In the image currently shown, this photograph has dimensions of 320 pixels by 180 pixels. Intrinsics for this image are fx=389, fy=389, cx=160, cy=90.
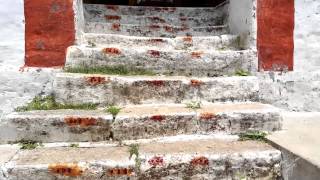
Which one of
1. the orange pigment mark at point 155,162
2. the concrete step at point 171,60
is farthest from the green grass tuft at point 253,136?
the concrete step at point 171,60

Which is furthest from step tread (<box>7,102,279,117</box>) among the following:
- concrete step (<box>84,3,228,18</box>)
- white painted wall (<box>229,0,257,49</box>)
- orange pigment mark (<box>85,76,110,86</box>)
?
concrete step (<box>84,3,228,18</box>)

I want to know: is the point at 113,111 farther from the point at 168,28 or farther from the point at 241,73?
the point at 168,28

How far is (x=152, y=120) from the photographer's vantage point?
2.51 metres

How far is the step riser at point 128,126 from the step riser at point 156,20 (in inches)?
71.3

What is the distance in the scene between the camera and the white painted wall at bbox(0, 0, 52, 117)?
295cm

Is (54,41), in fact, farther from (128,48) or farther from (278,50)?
(278,50)

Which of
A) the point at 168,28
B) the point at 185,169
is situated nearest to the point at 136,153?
the point at 185,169

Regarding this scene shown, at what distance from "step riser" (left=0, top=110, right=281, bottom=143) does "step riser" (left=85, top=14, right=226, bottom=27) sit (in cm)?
181

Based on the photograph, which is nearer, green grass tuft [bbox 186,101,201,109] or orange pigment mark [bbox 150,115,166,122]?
orange pigment mark [bbox 150,115,166,122]

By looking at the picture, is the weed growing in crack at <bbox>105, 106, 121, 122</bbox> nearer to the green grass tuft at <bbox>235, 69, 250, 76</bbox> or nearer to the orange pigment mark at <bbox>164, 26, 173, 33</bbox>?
the green grass tuft at <bbox>235, 69, 250, 76</bbox>

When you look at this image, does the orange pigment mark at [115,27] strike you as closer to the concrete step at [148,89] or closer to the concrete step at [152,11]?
the concrete step at [152,11]

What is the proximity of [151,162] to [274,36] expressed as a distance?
1.72 metres

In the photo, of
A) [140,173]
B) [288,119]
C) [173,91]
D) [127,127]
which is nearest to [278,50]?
[288,119]

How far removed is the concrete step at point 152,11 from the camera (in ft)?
13.8
